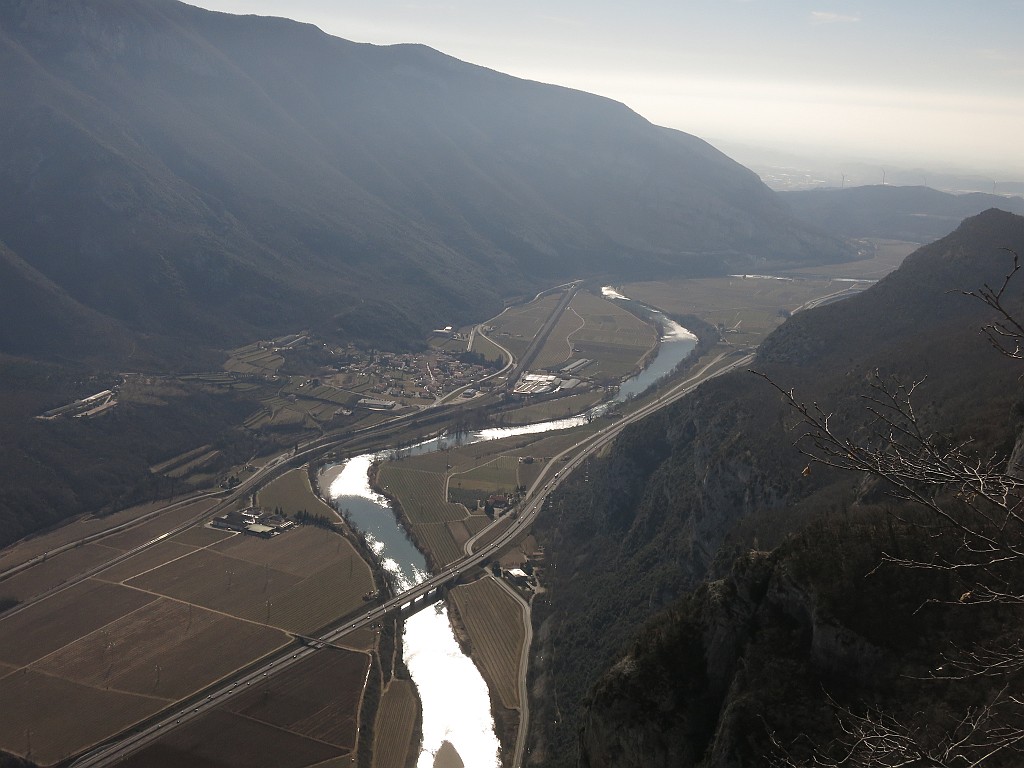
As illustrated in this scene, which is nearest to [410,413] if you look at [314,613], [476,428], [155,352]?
[476,428]

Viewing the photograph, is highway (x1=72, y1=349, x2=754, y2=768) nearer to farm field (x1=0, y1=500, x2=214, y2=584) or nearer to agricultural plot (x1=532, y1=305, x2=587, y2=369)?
farm field (x1=0, y1=500, x2=214, y2=584)

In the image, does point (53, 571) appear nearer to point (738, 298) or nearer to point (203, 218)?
point (203, 218)

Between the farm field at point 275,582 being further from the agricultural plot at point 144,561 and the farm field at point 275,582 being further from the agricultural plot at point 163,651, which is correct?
the agricultural plot at point 163,651

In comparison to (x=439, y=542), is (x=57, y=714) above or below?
below

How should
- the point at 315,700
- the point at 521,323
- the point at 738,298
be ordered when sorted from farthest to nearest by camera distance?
the point at 738,298
the point at 521,323
the point at 315,700

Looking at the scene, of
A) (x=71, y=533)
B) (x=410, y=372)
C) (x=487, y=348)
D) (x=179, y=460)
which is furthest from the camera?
(x=487, y=348)

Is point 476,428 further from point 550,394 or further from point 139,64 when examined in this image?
point 139,64

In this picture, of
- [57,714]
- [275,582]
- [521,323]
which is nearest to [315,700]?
[57,714]

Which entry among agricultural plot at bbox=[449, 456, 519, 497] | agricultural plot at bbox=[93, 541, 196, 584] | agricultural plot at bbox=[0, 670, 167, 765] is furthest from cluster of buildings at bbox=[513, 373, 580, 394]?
agricultural plot at bbox=[0, 670, 167, 765]
